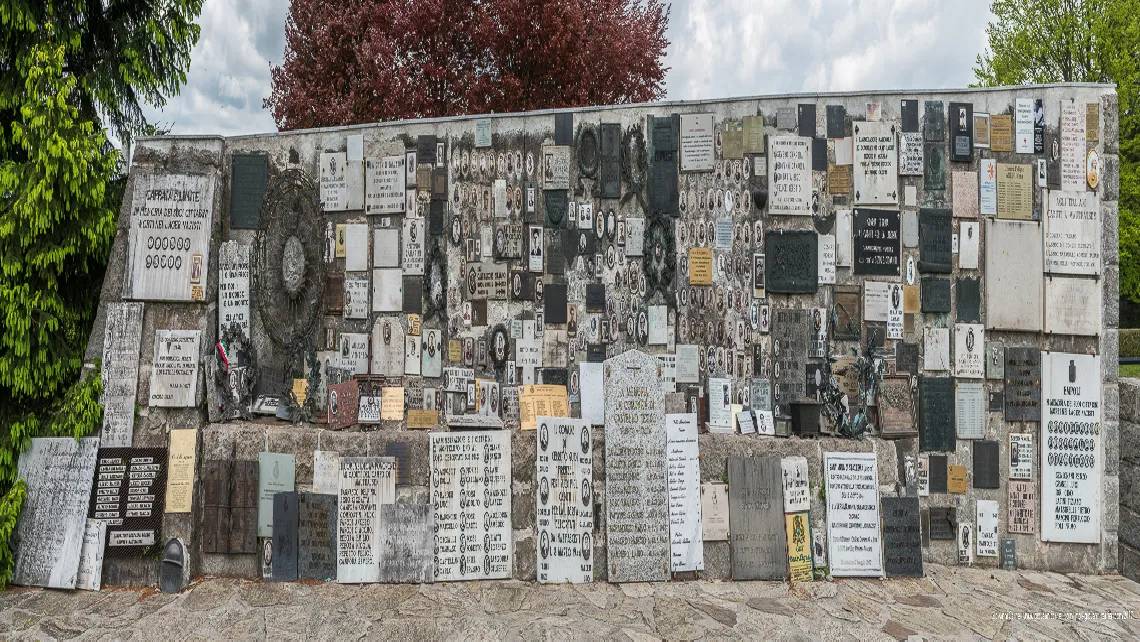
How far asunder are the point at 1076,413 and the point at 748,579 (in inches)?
148

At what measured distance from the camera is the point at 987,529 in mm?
6277

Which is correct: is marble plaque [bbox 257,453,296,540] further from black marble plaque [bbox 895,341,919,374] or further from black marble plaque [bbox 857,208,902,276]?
black marble plaque [bbox 895,341,919,374]

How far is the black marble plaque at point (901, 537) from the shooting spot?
5879 mm

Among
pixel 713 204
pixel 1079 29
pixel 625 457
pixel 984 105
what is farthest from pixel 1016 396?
pixel 1079 29

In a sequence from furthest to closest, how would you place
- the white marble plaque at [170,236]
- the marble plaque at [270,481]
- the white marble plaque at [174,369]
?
the white marble plaque at [170,236]
the white marble plaque at [174,369]
the marble plaque at [270,481]

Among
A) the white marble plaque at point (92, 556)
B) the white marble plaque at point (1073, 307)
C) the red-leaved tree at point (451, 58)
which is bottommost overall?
the white marble plaque at point (92, 556)

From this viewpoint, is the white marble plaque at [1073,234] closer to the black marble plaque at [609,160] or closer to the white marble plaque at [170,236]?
the black marble plaque at [609,160]

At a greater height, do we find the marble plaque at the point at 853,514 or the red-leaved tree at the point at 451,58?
the red-leaved tree at the point at 451,58

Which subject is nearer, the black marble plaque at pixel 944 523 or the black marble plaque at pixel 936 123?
the black marble plaque at pixel 944 523

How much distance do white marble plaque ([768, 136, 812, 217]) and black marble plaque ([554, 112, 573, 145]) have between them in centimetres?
210

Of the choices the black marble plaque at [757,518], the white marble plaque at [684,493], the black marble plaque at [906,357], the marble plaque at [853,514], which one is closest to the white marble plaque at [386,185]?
the white marble plaque at [684,493]

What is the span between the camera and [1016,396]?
6359mm

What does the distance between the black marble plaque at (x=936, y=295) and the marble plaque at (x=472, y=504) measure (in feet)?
14.5

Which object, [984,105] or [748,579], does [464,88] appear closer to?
[984,105]
